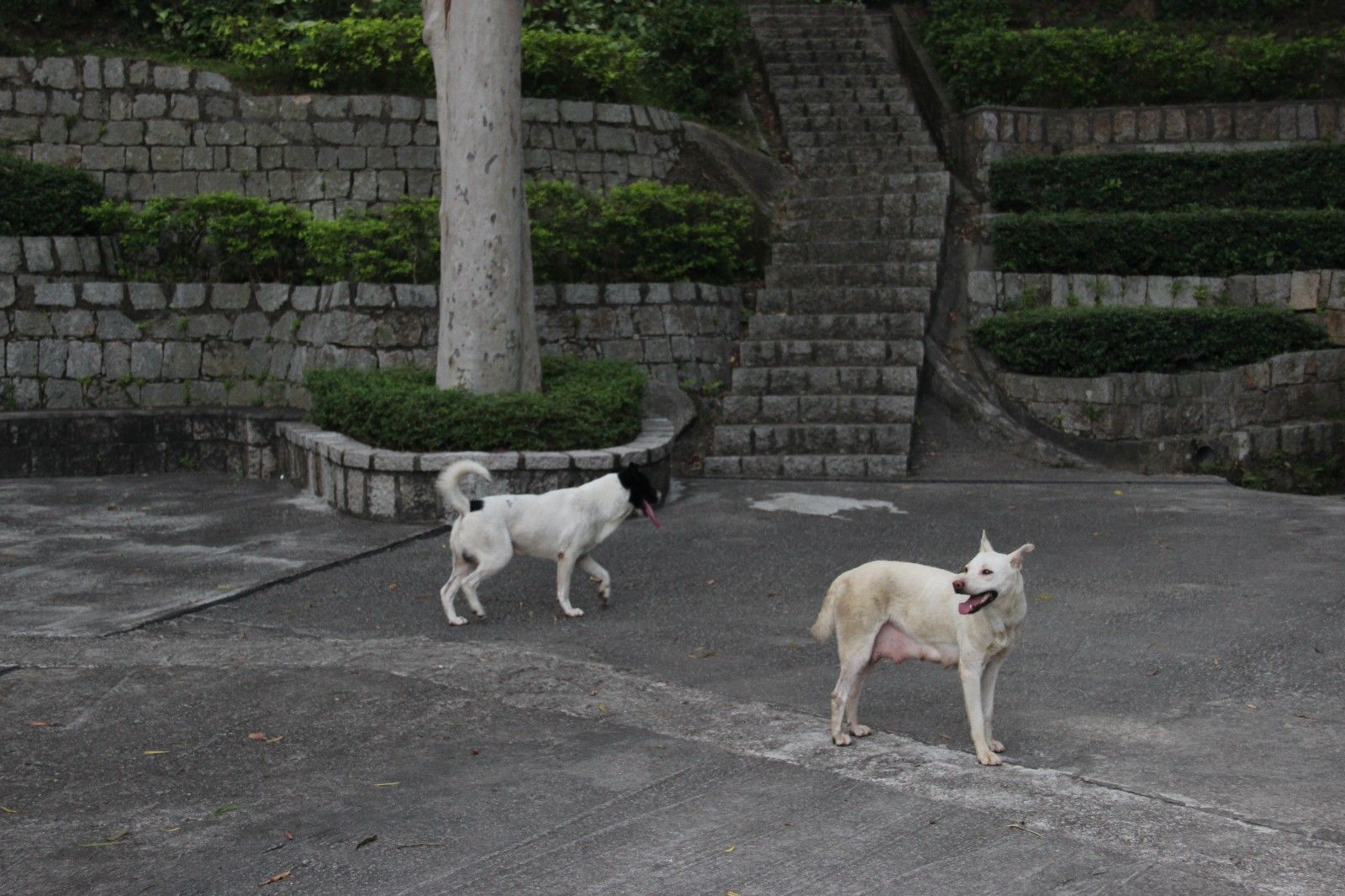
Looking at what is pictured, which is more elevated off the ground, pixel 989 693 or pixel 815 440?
pixel 815 440

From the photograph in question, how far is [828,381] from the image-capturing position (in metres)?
12.8

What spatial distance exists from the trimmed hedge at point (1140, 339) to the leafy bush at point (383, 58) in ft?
17.6

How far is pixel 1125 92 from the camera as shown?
16.0m

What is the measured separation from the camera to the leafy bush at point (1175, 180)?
14.3 meters

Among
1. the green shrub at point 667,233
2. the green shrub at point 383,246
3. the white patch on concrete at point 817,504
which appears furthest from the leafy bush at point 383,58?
the white patch on concrete at point 817,504

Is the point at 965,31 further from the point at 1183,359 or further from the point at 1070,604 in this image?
the point at 1070,604

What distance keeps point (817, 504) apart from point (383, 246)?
16.1 feet

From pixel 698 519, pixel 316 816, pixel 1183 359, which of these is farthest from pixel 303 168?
pixel 316 816

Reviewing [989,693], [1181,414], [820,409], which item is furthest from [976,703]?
[1181,414]

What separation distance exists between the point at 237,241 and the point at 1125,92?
9657 mm

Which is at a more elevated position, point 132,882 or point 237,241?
point 237,241

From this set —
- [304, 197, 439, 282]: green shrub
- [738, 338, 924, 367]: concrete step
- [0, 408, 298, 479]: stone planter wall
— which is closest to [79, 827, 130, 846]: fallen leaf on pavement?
[0, 408, 298, 479]: stone planter wall

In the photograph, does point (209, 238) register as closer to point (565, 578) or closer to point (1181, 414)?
point (565, 578)

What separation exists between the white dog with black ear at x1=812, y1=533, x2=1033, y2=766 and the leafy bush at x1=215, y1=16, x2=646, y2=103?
429 inches
